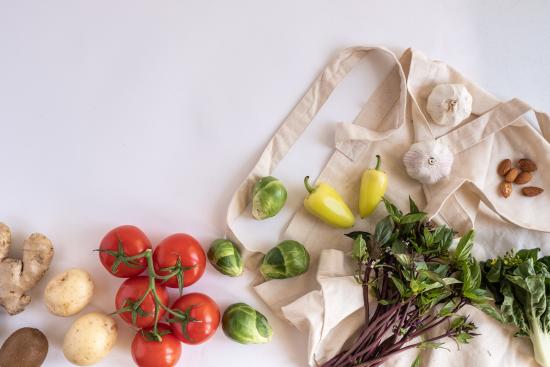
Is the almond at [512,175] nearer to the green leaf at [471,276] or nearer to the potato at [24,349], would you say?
the green leaf at [471,276]

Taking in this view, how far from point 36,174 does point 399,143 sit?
0.97 meters

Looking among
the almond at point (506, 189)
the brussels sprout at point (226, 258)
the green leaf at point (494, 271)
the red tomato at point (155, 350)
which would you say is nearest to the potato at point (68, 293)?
the red tomato at point (155, 350)

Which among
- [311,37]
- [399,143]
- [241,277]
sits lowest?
[241,277]

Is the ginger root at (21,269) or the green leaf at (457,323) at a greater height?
the green leaf at (457,323)

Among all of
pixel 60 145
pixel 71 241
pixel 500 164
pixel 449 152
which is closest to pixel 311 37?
pixel 449 152

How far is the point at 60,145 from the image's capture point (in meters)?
1.23

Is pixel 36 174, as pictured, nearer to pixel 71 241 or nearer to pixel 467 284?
pixel 71 241

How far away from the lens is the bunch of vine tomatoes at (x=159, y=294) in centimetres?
107

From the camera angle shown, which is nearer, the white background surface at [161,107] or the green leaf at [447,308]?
the green leaf at [447,308]

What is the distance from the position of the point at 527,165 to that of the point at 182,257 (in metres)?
0.94

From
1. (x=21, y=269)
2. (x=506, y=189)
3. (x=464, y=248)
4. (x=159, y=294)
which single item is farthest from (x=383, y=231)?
(x=21, y=269)

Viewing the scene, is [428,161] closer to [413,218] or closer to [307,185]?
[413,218]

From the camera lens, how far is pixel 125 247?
1.09 meters

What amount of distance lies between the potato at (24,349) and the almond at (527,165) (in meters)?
1.31
